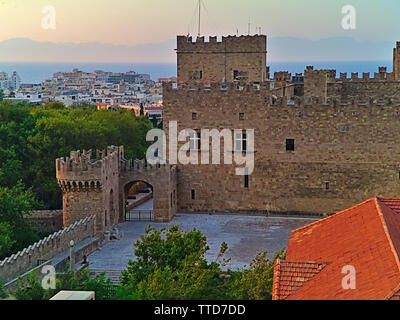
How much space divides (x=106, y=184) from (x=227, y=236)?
22.2 feet

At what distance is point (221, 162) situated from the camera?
4266cm

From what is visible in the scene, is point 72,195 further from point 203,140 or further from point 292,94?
point 292,94

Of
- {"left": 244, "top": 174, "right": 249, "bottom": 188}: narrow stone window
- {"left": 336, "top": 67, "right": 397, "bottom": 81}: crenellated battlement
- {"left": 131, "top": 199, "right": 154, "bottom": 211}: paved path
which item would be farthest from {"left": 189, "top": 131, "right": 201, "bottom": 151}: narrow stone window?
{"left": 336, "top": 67, "right": 397, "bottom": 81}: crenellated battlement

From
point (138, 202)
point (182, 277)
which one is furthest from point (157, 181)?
point (182, 277)

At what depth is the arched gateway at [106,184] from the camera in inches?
1444

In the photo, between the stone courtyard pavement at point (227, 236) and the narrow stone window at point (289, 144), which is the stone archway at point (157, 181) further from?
the narrow stone window at point (289, 144)

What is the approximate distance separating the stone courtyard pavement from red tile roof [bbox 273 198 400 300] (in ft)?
34.2

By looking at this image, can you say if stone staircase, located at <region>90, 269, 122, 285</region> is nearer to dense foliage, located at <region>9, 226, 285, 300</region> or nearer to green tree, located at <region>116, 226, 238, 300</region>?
green tree, located at <region>116, 226, 238, 300</region>

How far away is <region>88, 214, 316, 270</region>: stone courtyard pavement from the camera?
3347 cm

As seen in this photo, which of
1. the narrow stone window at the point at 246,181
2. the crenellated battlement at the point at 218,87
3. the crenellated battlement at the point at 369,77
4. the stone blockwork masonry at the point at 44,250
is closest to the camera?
the stone blockwork masonry at the point at 44,250

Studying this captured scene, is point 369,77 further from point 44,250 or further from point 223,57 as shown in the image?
point 44,250

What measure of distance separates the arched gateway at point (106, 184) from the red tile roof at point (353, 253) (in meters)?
15.4

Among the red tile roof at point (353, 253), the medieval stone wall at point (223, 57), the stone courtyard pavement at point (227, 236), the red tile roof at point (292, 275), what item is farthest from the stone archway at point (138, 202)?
the red tile roof at point (292, 275)

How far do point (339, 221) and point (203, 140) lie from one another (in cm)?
2095
